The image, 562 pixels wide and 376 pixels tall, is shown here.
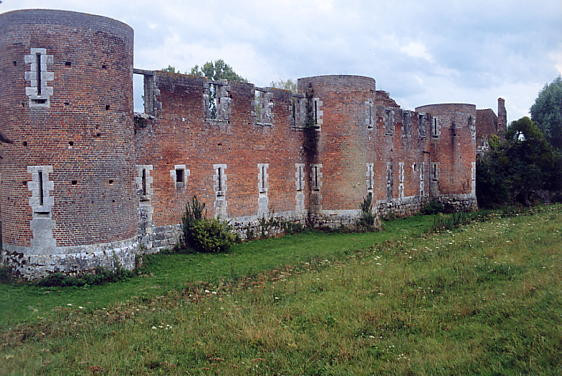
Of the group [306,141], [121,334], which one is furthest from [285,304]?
[306,141]

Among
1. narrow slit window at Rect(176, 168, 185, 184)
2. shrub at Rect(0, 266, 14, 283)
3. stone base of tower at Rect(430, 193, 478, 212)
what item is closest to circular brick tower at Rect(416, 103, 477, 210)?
stone base of tower at Rect(430, 193, 478, 212)

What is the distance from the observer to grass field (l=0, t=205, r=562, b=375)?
25.2 ft

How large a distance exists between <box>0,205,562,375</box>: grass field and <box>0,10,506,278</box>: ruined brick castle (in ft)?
6.19

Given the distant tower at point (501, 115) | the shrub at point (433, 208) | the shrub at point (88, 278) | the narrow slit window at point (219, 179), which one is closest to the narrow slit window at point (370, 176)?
the narrow slit window at point (219, 179)

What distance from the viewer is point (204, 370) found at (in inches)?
304

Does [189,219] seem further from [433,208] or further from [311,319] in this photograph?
[433,208]

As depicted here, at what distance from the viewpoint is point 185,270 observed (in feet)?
50.3

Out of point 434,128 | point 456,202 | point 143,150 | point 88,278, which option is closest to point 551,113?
point 434,128

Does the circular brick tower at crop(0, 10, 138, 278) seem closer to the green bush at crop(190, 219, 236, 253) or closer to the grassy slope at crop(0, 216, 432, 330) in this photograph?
the grassy slope at crop(0, 216, 432, 330)

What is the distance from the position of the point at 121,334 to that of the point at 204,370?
2387mm

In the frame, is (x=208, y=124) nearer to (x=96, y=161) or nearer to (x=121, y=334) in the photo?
(x=96, y=161)

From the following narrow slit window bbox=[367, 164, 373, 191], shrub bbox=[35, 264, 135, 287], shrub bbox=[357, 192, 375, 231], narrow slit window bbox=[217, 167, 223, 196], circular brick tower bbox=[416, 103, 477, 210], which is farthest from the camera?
circular brick tower bbox=[416, 103, 477, 210]

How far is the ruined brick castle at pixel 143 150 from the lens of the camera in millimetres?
13586

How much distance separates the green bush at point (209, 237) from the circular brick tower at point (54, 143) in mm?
4335
